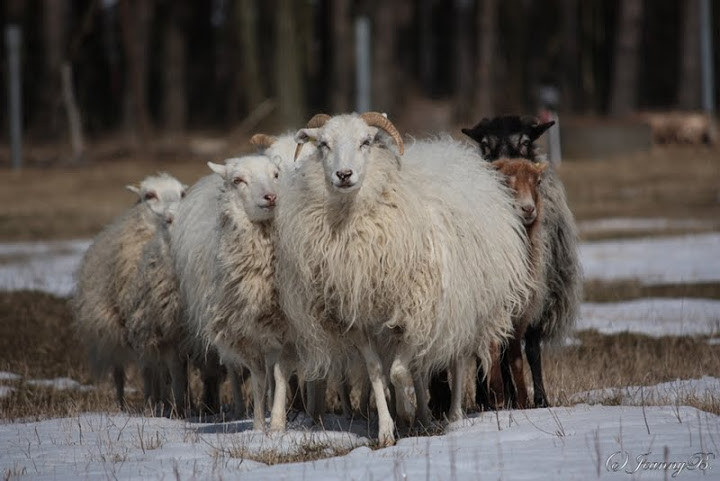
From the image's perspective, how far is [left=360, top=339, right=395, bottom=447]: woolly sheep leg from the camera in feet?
25.0

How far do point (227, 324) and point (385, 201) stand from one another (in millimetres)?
1488

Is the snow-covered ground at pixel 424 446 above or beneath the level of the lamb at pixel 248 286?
beneath

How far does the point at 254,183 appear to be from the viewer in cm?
868

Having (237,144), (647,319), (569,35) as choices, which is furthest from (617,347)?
(569,35)

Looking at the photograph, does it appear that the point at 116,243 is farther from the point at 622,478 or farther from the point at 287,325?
the point at 622,478

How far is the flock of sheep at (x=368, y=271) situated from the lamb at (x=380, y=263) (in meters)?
0.01

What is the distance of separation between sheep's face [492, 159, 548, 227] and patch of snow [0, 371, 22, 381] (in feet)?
16.6

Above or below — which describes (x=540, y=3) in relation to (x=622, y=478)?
above

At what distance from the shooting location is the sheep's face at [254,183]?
859 centimetres

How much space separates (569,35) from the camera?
51062 millimetres

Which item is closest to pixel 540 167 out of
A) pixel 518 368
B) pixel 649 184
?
pixel 518 368

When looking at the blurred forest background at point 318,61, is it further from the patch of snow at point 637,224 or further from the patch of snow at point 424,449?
the patch of snow at point 424,449

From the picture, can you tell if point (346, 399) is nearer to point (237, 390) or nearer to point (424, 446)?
point (237, 390)
